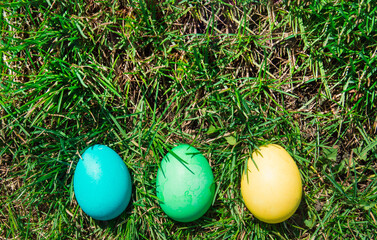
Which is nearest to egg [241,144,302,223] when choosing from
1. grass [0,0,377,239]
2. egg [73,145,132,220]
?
grass [0,0,377,239]

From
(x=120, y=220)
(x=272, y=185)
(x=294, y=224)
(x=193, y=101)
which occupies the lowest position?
(x=294, y=224)

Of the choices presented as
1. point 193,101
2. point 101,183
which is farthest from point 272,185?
point 101,183

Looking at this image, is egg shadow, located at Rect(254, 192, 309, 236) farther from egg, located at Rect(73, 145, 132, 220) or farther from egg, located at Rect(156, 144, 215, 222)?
egg, located at Rect(73, 145, 132, 220)

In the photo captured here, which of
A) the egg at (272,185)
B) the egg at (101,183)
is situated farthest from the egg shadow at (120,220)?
the egg at (272,185)

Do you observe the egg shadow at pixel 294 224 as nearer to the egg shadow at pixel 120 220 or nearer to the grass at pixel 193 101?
the grass at pixel 193 101

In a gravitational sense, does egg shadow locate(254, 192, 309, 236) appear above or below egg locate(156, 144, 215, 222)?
below

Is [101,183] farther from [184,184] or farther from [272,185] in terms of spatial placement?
[272,185]
